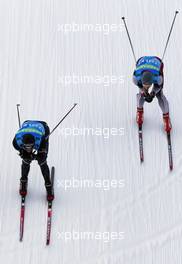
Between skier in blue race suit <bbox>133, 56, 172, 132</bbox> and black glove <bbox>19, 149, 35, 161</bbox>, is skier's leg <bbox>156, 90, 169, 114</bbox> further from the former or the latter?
black glove <bbox>19, 149, 35, 161</bbox>

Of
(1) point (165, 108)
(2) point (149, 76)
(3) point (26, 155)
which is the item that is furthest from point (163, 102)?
(3) point (26, 155)

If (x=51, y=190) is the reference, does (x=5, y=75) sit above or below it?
above

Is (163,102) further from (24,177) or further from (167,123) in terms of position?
(24,177)

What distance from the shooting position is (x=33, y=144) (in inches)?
297

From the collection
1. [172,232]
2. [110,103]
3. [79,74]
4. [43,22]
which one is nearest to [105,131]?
[110,103]

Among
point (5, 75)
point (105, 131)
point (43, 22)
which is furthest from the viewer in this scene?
point (43, 22)

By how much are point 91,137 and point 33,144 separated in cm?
187

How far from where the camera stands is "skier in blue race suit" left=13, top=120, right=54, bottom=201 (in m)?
7.55

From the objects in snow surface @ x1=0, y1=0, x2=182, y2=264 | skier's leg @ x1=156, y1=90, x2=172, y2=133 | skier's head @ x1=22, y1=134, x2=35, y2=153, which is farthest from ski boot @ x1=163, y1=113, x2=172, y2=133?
skier's head @ x1=22, y1=134, x2=35, y2=153

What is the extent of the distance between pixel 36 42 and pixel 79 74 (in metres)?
1.10

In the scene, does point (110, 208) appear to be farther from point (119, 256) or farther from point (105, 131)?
point (105, 131)

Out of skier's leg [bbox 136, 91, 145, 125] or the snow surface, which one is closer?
the snow surface

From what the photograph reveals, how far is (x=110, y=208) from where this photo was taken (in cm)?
846

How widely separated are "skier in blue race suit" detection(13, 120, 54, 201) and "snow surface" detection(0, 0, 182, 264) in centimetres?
54
